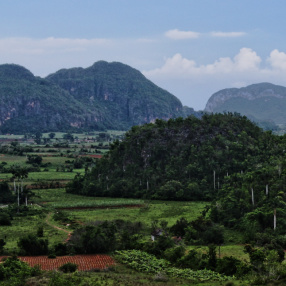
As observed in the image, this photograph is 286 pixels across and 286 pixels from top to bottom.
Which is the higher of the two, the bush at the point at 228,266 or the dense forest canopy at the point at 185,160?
the dense forest canopy at the point at 185,160

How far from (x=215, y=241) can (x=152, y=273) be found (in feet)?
38.7

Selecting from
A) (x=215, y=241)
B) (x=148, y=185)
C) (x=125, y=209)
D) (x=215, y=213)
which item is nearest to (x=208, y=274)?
(x=215, y=241)

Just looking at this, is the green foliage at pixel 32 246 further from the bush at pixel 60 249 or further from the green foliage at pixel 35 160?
the green foliage at pixel 35 160

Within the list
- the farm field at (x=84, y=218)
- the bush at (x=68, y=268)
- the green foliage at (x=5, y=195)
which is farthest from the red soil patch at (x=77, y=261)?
the green foliage at (x=5, y=195)

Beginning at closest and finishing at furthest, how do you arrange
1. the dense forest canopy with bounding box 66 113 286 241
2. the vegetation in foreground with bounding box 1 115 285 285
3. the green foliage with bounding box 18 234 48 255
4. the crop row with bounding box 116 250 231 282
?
the crop row with bounding box 116 250 231 282, the vegetation in foreground with bounding box 1 115 285 285, the green foliage with bounding box 18 234 48 255, the dense forest canopy with bounding box 66 113 286 241

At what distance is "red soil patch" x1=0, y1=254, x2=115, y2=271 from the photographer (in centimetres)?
3503

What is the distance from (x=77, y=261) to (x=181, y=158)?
4438 centimetres

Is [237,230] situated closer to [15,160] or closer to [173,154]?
[173,154]

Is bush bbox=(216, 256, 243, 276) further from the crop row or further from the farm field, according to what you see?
the farm field

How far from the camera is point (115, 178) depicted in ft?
265

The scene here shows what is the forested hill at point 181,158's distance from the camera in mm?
73125

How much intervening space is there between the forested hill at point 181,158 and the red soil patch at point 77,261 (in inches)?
1334

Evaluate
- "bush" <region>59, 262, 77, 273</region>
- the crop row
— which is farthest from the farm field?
"bush" <region>59, 262, 77, 273</region>

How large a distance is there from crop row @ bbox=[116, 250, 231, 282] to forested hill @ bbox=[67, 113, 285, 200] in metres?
33.7
